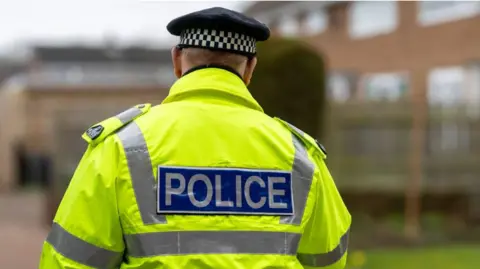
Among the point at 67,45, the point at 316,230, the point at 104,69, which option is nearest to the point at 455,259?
the point at 316,230

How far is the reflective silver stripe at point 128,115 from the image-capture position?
2.36 metres

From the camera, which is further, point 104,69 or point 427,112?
point 104,69

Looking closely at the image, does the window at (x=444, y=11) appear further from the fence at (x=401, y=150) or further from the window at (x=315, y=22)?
the window at (x=315, y=22)

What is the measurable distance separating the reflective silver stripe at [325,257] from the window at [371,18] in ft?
70.7

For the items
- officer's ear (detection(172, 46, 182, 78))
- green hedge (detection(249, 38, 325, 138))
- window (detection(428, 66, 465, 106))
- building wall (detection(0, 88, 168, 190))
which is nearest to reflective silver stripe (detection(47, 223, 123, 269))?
officer's ear (detection(172, 46, 182, 78))

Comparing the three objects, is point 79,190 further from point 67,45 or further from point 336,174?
point 67,45

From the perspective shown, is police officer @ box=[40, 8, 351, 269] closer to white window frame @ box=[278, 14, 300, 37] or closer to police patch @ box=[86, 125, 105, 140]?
police patch @ box=[86, 125, 105, 140]

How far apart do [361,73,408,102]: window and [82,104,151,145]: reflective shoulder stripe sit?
863 inches

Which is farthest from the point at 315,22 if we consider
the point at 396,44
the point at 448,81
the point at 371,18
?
the point at 448,81

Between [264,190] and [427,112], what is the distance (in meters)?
11.4

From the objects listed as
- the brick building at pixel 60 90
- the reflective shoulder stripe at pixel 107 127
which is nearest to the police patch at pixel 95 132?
the reflective shoulder stripe at pixel 107 127

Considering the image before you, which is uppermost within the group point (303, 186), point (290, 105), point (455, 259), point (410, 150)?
point (303, 186)

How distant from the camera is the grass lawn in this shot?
1002cm

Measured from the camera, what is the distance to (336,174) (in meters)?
13.8
